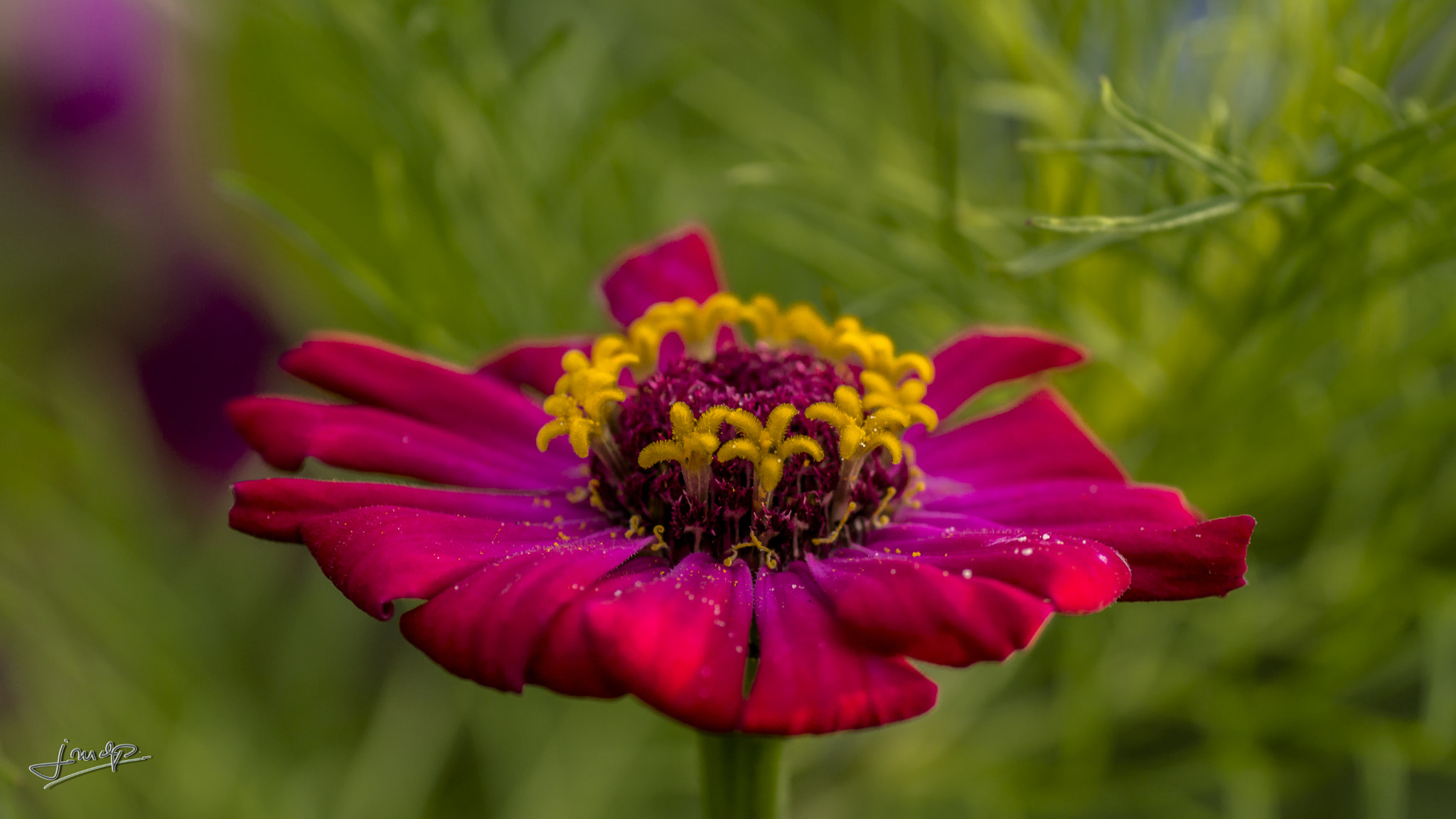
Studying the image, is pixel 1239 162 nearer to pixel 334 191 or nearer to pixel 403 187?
pixel 403 187

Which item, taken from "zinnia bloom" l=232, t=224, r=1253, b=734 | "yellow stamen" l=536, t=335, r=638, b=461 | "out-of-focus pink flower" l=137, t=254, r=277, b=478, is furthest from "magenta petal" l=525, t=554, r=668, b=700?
"out-of-focus pink flower" l=137, t=254, r=277, b=478

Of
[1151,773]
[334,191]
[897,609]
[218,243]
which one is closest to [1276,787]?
[1151,773]

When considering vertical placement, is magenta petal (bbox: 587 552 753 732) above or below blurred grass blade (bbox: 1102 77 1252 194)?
below

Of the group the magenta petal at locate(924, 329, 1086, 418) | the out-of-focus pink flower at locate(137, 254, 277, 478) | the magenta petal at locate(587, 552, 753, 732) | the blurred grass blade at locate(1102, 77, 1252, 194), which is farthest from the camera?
the out-of-focus pink flower at locate(137, 254, 277, 478)

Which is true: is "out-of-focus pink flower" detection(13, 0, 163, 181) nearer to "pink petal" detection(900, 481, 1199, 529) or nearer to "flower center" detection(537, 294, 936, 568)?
"flower center" detection(537, 294, 936, 568)
